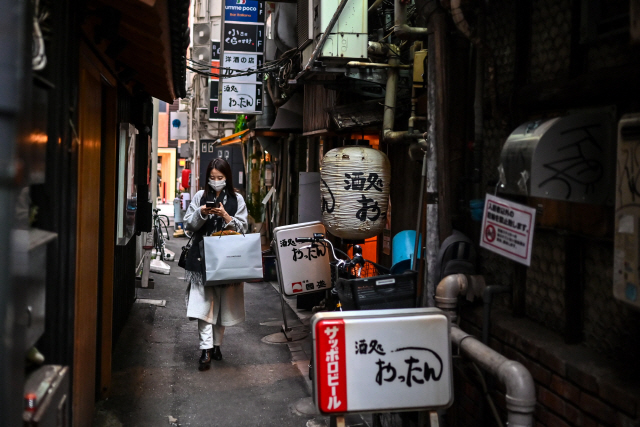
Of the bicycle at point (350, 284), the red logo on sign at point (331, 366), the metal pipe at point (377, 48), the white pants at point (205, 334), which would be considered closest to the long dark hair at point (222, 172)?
the bicycle at point (350, 284)

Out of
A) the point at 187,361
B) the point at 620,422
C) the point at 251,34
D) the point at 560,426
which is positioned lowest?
the point at 187,361

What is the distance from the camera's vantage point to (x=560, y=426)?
3938 mm

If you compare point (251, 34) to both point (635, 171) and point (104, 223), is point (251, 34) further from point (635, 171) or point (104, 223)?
point (635, 171)

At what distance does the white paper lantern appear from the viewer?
780 cm

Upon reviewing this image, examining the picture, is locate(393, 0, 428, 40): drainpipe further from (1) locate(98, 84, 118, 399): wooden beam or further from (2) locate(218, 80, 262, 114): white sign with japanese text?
(2) locate(218, 80, 262, 114): white sign with japanese text

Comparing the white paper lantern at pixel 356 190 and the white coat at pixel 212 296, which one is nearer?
the white coat at pixel 212 296

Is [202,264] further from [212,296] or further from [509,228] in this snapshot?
[509,228]

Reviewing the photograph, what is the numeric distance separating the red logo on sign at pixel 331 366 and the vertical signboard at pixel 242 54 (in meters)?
10.9

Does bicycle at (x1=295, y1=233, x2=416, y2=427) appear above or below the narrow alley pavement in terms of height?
above

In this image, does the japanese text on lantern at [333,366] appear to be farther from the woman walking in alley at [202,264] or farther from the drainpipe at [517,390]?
the woman walking in alley at [202,264]

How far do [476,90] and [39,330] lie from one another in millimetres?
4099

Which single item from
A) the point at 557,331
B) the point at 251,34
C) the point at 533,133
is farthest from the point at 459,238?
the point at 251,34

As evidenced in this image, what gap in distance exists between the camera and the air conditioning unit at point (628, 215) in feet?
9.38

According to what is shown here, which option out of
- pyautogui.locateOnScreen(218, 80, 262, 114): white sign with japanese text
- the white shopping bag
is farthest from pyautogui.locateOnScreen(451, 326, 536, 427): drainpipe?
pyautogui.locateOnScreen(218, 80, 262, 114): white sign with japanese text
